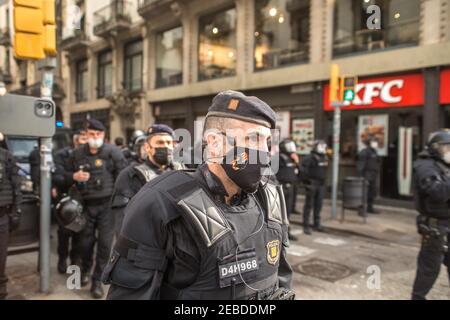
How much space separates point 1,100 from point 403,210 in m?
9.88

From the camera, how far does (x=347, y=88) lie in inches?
359

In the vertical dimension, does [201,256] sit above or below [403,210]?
above

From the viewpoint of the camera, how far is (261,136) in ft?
6.10

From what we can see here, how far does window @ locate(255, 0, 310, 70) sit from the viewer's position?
13.2 meters

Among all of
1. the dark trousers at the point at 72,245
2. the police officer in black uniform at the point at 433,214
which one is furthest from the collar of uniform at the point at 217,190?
the dark trousers at the point at 72,245

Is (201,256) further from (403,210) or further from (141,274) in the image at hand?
(403,210)

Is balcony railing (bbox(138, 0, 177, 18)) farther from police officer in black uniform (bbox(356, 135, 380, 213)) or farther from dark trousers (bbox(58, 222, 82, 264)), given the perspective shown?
dark trousers (bbox(58, 222, 82, 264))

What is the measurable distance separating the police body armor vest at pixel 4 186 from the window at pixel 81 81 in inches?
888

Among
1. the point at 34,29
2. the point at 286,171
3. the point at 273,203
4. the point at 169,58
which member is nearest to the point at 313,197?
the point at 286,171

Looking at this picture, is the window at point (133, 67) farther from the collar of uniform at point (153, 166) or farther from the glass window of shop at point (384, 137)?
the collar of uniform at point (153, 166)

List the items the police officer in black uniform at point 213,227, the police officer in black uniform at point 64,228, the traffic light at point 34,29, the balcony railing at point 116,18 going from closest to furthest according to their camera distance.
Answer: the police officer in black uniform at point 213,227 → the traffic light at point 34,29 → the police officer in black uniform at point 64,228 → the balcony railing at point 116,18

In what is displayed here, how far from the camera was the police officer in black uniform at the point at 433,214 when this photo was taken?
3.94 m

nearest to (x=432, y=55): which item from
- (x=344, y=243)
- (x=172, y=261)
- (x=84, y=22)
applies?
(x=344, y=243)

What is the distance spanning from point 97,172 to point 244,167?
3.66 m
